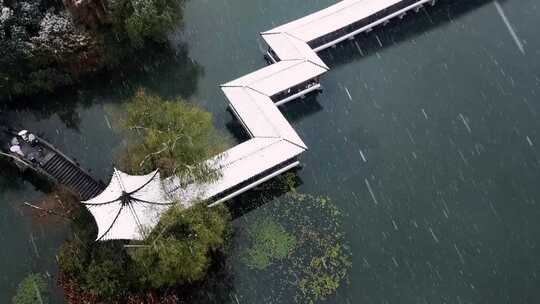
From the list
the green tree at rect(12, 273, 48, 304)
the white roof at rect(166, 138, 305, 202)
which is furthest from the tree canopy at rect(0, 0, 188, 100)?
the green tree at rect(12, 273, 48, 304)

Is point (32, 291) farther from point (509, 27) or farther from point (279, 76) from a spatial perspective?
point (509, 27)

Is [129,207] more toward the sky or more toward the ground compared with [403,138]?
more toward the sky

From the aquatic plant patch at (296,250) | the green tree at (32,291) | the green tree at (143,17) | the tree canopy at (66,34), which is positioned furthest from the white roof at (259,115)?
the green tree at (32,291)

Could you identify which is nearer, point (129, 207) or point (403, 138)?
point (129, 207)

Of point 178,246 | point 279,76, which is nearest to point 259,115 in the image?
point 279,76

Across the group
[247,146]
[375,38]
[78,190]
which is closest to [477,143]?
[375,38]

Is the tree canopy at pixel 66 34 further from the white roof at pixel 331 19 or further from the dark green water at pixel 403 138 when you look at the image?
the white roof at pixel 331 19

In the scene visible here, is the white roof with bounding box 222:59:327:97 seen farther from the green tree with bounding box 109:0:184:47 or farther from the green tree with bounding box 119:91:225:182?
the green tree with bounding box 109:0:184:47
